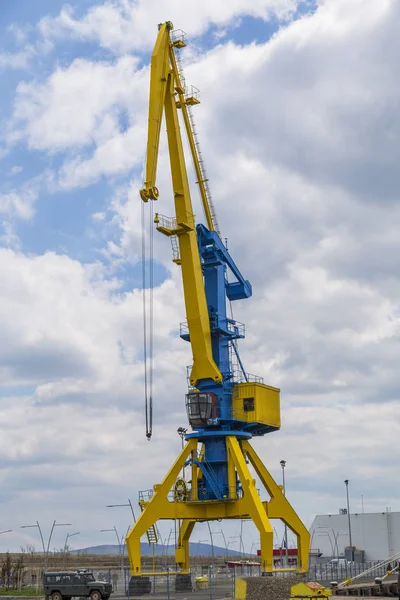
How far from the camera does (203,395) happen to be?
5738cm

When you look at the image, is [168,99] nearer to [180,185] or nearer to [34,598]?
[180,185]

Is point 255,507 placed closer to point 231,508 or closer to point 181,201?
point 231,508

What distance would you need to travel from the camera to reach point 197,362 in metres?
58.6

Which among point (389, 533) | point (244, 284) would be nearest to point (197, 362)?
point (244, 284)

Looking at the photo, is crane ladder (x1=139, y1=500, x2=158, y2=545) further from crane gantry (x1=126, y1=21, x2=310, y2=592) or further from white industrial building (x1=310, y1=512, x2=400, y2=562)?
white industrial building (x1=310, y1=512, x2=400, y2=562)

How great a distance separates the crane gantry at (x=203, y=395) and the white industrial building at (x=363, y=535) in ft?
157

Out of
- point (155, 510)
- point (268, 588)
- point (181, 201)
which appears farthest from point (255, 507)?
point (181, 201)

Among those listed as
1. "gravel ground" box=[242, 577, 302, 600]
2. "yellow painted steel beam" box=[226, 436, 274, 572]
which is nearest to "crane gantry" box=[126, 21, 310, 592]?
"yellow painted steel beam" box=[226, 436, 274, 572]

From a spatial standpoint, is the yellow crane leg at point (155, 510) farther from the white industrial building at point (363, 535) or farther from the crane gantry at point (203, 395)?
the white industrial building at point (363, 535)

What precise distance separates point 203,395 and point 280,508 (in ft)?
37.0

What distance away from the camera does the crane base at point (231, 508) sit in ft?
183

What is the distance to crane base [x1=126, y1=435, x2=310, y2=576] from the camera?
2192 inches

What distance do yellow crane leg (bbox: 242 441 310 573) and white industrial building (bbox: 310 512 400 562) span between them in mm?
43119

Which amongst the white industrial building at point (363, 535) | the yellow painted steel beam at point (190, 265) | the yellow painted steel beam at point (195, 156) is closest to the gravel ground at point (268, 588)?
the yellow painted steel beam at point (190, 265)
